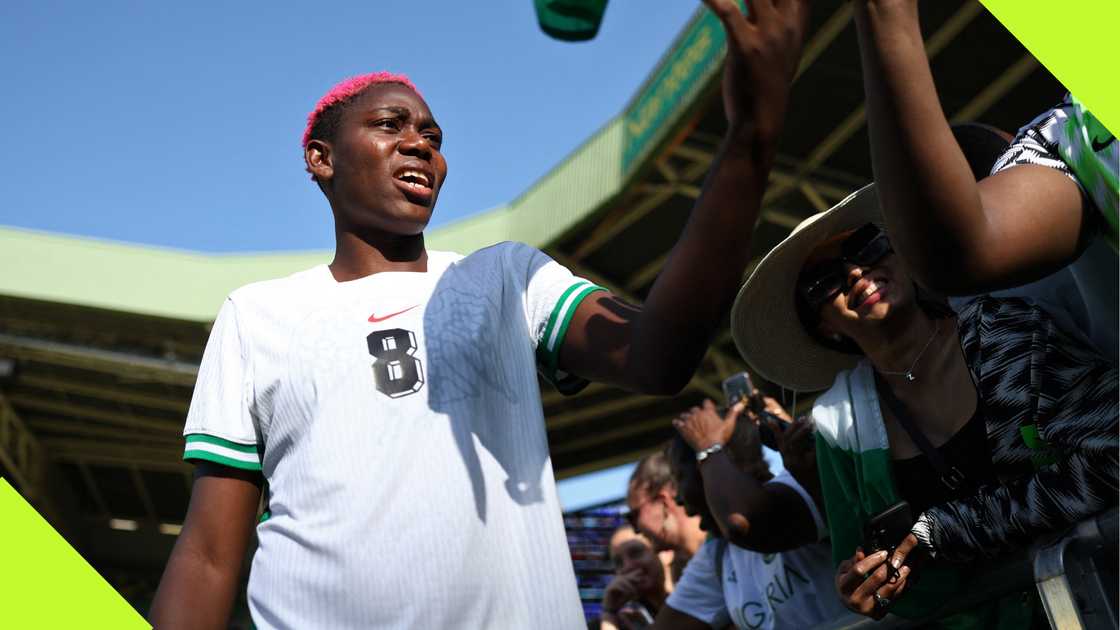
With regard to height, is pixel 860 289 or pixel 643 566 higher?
pixel 643 566

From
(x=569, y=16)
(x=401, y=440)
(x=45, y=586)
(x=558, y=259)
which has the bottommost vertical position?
(x=45, y=586)

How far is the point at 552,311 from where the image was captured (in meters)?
1.68

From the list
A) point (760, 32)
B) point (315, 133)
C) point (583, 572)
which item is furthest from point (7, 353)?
point (760, 32)

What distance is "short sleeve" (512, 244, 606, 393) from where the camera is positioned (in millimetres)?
1666

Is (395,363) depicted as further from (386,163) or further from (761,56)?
(761,56)

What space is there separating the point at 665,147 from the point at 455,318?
10.4 meters

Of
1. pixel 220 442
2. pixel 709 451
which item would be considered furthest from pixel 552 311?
pixel 709 451

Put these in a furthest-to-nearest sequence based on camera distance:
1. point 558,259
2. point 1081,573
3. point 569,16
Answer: point 558,259 → point 1081,573 → point 569,16

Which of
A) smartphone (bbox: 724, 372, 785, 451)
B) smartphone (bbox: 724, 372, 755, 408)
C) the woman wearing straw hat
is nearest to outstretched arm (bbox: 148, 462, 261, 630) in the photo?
the woman wearing straw hat

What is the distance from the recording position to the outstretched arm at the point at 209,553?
1621mm

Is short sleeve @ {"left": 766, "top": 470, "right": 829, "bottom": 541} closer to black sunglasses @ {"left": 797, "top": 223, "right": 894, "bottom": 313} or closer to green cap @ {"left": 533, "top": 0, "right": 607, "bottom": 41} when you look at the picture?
black sunglasses @ {"left": 797, "top": 223, "right": 894, "bottom": 313}

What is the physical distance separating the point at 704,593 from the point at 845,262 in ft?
5.52

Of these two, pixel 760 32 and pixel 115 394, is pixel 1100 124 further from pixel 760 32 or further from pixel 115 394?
pixel 115 394

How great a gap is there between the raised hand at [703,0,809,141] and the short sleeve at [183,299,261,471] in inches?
36.0
